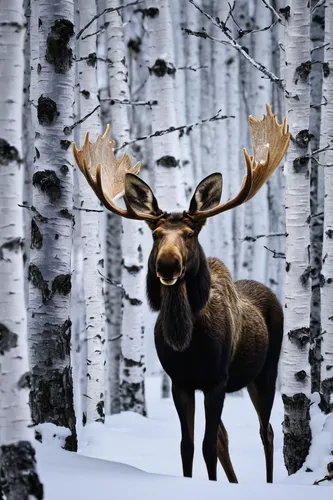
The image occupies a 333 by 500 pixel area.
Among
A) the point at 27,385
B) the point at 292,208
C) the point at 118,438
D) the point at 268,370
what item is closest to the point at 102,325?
the point at 118,438

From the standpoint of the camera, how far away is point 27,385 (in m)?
3.37

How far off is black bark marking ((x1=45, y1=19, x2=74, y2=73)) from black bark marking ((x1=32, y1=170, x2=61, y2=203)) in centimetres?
74

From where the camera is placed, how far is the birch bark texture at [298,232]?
6.12 meters

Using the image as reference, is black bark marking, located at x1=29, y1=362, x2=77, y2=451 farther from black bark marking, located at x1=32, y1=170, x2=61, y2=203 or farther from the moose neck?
black bark marking, located at x1=32, y1=170, x2=61, y2=203

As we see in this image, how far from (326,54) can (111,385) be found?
26.6 feet

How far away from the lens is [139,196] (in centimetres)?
556

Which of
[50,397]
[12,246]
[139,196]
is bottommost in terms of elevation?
[50,397]

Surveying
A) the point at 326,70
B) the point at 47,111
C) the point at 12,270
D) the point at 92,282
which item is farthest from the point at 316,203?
the point at 12,270

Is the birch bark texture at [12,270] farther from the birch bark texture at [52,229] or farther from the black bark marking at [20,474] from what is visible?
the birch bark texture at [52,229]

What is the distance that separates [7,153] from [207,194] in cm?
231

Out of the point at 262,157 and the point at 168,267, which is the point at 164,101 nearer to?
the point at 262,157

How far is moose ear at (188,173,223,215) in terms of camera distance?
17.6ft

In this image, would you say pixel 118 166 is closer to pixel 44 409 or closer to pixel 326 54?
pixel 44 409

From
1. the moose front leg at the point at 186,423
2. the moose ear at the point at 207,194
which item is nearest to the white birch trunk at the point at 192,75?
the moose ear at the point at 207,194
